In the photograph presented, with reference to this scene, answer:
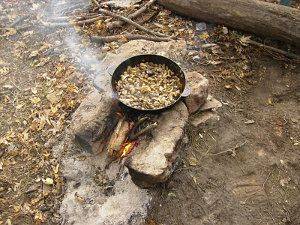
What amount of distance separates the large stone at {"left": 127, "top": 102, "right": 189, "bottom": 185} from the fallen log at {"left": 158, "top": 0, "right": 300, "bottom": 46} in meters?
2.67

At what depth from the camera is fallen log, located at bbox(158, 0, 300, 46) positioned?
6180mm

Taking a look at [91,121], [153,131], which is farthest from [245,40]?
[91,121]

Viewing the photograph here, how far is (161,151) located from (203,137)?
3.62 ft

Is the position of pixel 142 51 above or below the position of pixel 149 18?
above

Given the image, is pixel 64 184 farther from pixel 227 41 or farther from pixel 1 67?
pixel 227 41

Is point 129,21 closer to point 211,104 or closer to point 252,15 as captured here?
point 252,15

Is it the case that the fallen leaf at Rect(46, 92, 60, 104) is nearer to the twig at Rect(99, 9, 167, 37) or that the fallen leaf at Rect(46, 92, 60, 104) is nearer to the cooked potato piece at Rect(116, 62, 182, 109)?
the cooked potato piece at Rect(116, 62, 182, 109)

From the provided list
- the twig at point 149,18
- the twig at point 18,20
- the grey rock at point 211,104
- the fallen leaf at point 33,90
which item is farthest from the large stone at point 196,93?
the twig at point 18,20

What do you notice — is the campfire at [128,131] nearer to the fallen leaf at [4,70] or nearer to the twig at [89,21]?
the fallen leaf at [4,70]

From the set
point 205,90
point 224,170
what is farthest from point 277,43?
point 224,170

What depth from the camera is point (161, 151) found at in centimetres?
438

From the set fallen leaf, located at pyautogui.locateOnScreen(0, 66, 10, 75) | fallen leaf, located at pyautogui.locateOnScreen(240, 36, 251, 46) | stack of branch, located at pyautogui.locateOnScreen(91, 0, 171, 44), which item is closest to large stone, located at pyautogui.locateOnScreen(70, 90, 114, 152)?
stack of branch, located at pyautogui.locateOnScreen(91, 0, 171, 44)

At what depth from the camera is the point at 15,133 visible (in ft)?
18.3

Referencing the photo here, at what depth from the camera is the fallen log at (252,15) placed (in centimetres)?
618
